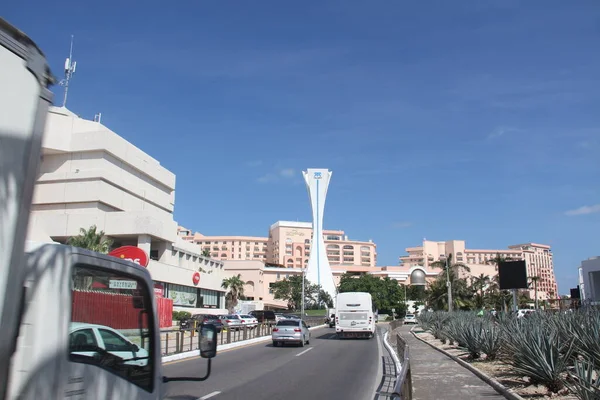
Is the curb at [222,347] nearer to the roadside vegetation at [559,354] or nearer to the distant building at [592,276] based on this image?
the roadside vegetation at [559,354]

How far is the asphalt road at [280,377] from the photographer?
11.3 meters

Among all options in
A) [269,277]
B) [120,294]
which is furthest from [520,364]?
[269,277]

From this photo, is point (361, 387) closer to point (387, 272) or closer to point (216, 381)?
point (216, 381)

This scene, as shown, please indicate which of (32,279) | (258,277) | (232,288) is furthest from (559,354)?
(258,277)

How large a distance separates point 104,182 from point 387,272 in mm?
126033

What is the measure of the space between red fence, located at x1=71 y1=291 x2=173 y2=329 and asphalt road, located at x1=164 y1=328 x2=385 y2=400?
7328 mm

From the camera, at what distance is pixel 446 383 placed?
12453mm

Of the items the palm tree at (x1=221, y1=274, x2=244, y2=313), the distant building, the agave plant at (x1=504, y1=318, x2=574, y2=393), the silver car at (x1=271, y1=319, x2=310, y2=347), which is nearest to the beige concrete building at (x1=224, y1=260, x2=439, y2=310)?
the palm tree at (x1=221, y1=274, x2=244, y2=313)

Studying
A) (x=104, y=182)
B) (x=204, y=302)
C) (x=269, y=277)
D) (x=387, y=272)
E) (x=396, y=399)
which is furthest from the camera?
(x=387, y=272)

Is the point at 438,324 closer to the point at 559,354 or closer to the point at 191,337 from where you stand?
the point at 191,337

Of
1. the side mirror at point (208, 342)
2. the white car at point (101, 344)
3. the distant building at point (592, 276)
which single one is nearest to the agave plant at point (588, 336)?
the side mirror at point (208, 342)

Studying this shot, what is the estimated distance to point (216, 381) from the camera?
13211mm

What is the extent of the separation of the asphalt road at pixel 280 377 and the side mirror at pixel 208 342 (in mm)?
6799

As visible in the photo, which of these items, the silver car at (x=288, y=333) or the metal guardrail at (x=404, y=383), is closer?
the metal guardrail at (x=404, y=383)
